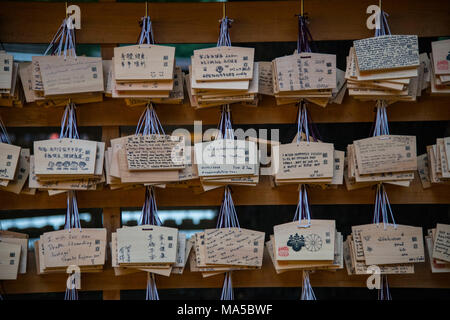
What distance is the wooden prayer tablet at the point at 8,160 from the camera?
7.00ft

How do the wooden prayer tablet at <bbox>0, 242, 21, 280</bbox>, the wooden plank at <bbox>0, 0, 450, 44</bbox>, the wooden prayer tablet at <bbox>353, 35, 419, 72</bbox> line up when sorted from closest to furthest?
1. the wooden prayer tablet at <bbox>353, 35, 419, 72</bbox>
2. the wooden prayer tablet at <bbox>0, 242, 21, 280</bbox>
3. the wooden plank at <bbox>0, 0, 450, 44</bbox>

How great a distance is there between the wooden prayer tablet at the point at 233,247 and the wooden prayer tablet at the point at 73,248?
44cm

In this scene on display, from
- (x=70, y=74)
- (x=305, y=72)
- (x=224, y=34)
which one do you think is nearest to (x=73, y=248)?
(x=70, y=74)

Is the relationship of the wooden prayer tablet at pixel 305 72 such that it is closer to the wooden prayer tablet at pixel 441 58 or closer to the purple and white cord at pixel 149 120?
the wooden prayer tablet at pixel 441 58

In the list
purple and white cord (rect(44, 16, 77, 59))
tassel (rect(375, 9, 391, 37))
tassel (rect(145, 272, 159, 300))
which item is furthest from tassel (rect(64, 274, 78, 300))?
tassel (rect(375, 9, 391, 37))

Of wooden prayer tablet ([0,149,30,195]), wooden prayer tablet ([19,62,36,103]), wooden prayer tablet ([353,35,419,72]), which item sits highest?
wooden prayer tablet ([353,35,419,72])

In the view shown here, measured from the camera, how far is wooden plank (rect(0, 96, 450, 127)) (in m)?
2.29

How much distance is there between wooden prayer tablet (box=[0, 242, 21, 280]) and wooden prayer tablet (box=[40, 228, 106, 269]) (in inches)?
4.8

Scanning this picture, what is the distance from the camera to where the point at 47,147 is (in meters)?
2.11

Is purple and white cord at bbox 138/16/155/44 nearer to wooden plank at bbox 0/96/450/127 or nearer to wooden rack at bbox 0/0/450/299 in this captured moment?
wooden rack at bbox 0/0/450/299

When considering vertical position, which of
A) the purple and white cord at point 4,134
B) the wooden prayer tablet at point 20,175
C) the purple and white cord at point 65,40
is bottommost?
the wooden prayer tablet at point 20,175

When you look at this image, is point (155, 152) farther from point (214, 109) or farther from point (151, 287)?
point (151, 287)

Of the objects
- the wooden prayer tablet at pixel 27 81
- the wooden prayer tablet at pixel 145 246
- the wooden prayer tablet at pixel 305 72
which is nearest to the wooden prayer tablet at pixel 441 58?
the wooden prayer tablet at pixel 305 72

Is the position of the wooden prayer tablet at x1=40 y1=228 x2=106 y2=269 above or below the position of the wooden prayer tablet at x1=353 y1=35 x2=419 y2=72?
below
